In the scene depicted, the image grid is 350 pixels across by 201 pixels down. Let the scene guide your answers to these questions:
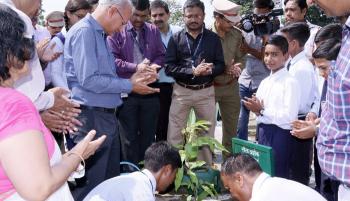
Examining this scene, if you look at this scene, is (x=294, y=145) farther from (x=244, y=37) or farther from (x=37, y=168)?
(x=37, y=168)

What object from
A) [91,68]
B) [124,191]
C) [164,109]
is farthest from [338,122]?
[164,109]

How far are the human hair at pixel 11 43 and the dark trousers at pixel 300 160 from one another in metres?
2.68

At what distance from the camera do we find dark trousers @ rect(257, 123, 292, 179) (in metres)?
3.73

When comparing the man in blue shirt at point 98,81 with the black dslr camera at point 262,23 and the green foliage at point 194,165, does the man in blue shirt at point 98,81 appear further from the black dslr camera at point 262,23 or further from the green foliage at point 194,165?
the black dslr camera at point 262,23

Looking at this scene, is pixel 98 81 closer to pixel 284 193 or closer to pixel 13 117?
pixel 284 193

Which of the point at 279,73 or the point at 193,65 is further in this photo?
the point at 193,65

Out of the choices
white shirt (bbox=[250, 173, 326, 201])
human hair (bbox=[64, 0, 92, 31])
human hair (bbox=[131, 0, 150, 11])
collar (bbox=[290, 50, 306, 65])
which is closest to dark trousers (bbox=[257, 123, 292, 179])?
collar (bbox=[290, 50, 306, 65])

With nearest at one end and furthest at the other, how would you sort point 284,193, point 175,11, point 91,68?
point 284,193, point 91,68, point 175,11

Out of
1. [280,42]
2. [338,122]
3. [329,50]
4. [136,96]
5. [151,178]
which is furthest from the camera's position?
[136,96]

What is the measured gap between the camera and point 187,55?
4.84 m

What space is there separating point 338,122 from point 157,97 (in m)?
3.10

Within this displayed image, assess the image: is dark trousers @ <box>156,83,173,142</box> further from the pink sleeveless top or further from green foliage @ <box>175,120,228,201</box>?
the pink sleeveless top

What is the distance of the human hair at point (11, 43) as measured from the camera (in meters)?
1.52

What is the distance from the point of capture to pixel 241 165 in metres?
2.82
